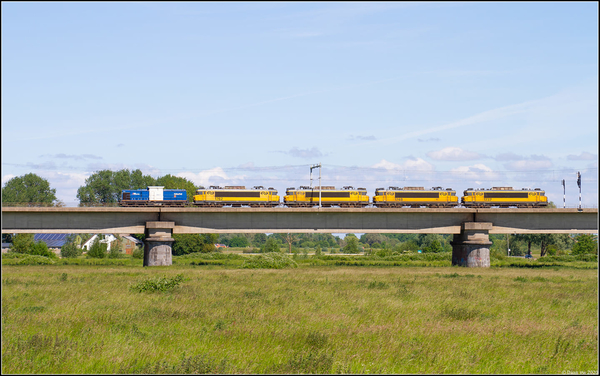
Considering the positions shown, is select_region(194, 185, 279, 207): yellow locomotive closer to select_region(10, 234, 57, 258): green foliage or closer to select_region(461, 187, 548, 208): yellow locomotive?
select_region(461, 187, 548, 208): yellow locomotive

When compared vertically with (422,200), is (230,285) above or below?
below

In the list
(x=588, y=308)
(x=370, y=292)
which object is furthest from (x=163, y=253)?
(x=588, y=308)

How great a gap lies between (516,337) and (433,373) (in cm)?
597

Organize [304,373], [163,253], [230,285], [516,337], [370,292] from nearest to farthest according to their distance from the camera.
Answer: [304,373] → [516,337] → [370,292] → [230,285] → [163,253]

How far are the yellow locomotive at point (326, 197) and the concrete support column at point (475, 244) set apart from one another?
14.2 metres

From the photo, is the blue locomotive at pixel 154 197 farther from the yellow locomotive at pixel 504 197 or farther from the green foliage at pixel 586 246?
the green foliage at pixel 586 246

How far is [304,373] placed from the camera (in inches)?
537

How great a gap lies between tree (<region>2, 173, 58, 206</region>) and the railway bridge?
4189 inches

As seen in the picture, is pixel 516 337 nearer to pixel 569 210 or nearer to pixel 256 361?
pixel 256 361

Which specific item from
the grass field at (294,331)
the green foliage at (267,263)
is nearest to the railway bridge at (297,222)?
the green foliage at (267,263)

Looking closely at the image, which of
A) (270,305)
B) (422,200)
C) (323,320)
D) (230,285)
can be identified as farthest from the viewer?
(422,200)

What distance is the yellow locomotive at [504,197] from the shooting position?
232 feet

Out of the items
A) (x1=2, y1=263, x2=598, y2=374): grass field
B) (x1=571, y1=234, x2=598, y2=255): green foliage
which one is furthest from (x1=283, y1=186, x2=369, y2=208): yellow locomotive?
(x1=571, y1=234, x2=598, y2=255): green foliage

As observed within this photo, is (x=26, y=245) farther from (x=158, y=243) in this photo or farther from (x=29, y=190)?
(x=29, y=190)
